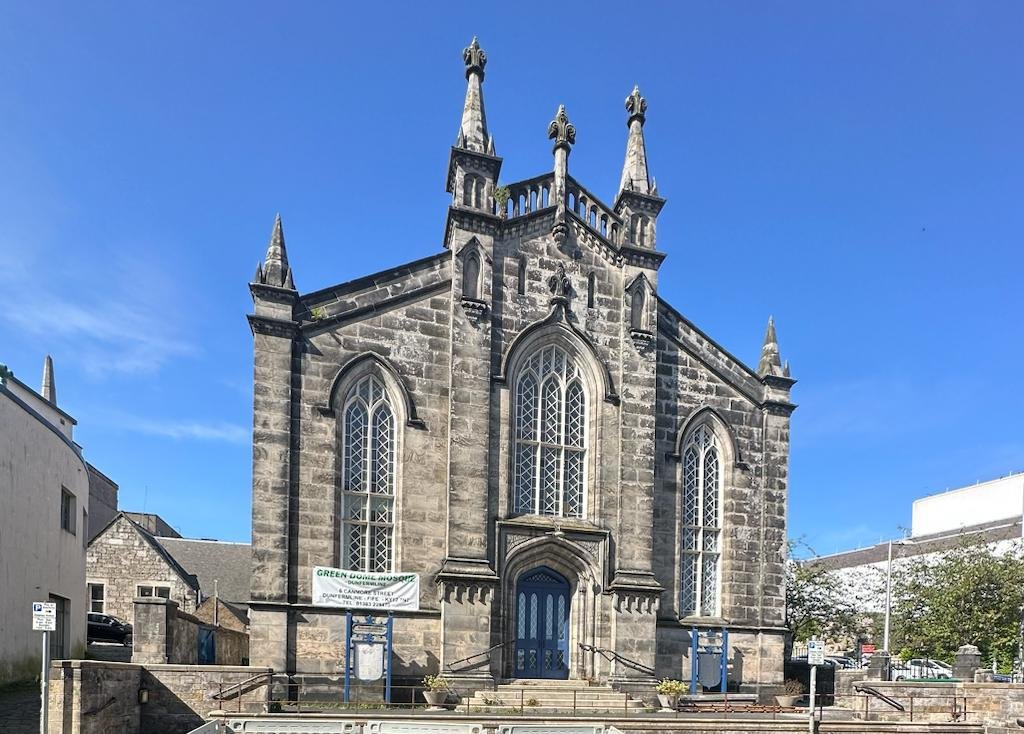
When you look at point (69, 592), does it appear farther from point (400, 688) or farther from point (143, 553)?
point (400, 688)

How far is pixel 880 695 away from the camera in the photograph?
22.0 m

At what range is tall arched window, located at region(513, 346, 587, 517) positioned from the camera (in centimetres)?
2298

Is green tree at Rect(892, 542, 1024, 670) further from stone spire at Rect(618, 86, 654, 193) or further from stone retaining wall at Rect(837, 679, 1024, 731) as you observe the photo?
stone spire at Rect(618, 86, 654, 193)

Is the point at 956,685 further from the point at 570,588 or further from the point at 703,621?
the point at 570,588

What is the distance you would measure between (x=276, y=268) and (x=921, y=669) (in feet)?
101

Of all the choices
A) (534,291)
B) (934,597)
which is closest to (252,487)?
(534,291)

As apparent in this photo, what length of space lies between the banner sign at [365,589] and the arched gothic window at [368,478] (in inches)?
25.3

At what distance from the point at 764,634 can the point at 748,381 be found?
25.2 ft

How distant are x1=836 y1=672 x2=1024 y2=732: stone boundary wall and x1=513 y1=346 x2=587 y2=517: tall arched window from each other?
9371 mm

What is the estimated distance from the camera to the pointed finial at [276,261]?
69.4 feet

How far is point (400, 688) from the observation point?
20.1 metres

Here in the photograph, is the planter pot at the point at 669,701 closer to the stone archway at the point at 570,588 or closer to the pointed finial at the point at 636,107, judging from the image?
the stone archway at the point at 570,588

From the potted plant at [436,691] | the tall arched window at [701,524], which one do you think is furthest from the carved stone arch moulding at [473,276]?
the potted plant at [436,691]

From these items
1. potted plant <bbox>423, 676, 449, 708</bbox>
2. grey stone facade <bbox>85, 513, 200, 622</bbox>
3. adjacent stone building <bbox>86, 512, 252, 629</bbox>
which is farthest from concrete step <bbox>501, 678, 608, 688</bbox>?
grey stone facade <bbox>85, 513, 200, 622</bbox>
